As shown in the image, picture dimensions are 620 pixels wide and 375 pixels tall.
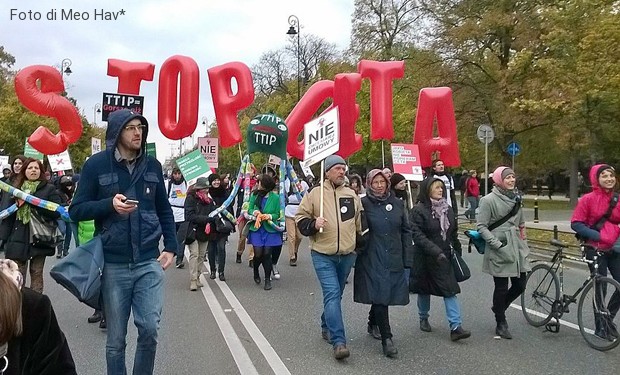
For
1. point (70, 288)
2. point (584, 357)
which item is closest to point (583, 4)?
point (584, 357)

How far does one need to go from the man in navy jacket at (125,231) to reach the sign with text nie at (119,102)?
512 centimetres

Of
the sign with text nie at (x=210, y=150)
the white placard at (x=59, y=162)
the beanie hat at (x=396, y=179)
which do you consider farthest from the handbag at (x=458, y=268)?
the white placard at (x=59, y=162)

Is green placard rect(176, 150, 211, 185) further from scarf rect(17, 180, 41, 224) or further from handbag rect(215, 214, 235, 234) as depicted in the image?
scarf rect(17, 180, 41, 224)

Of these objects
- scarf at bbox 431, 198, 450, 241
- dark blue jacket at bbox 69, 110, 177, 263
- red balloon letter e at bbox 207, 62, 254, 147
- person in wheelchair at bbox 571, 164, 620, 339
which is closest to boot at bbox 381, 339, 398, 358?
scarf at bbox 431, 198, 450, 241

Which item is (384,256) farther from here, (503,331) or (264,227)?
(264,227)

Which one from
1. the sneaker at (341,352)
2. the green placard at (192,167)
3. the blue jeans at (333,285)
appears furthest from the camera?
the green placard at (192,167)

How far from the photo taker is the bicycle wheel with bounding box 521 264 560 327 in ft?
20.9

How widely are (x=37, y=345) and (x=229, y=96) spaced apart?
36.0 feet

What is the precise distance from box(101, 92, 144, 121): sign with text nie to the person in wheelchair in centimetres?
636

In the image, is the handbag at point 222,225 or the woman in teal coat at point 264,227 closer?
the woman in teal coat at point 264,227

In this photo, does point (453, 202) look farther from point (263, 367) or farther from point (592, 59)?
point (263, 367)

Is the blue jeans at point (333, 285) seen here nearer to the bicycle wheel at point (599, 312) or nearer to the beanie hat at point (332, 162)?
the beanie hat at point (332, 162)

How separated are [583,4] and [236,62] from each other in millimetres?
10229

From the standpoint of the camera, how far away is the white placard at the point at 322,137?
6.42 metres
